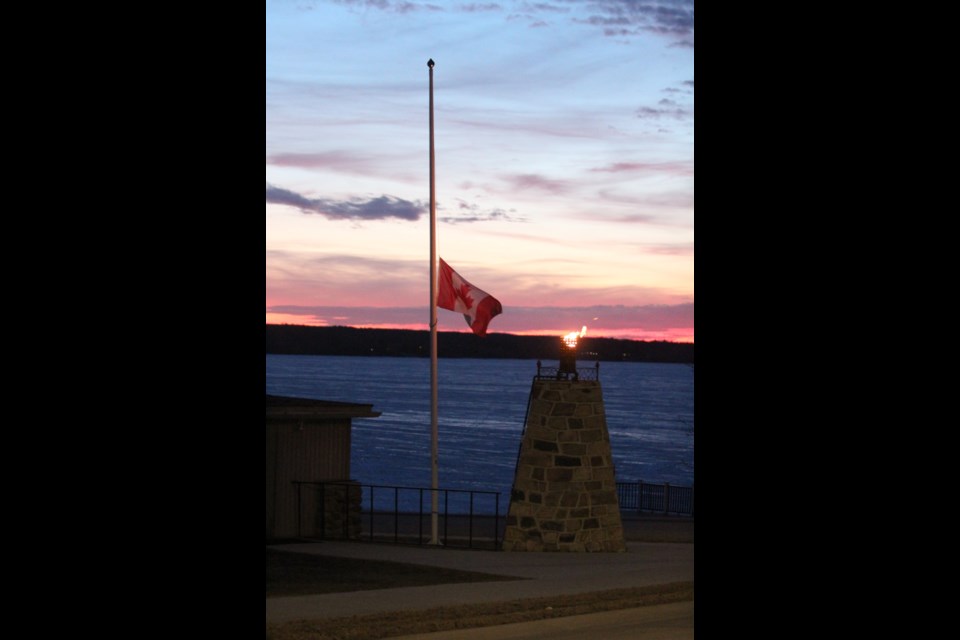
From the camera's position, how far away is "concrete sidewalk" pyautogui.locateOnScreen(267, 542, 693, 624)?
12703 mm

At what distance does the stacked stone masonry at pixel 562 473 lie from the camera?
20.8m

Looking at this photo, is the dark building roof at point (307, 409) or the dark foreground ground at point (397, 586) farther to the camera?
the dark building roof at point (307, 409)

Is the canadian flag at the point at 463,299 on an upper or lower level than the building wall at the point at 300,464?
upper

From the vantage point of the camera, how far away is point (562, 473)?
2092 cm

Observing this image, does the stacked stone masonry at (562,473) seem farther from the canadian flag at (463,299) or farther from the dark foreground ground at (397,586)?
the dark foreground ground at (397,586)

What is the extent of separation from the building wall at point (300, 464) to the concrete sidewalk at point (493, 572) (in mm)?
989

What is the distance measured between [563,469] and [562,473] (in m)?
0.07

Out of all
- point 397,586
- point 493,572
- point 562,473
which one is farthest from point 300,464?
point 397,586

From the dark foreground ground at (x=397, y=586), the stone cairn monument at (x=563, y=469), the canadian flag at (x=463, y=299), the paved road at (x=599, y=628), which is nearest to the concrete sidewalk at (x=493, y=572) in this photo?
the dark foreground ground at (x=397, y=586)
